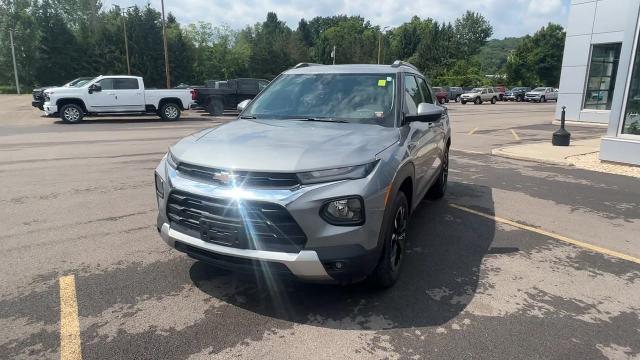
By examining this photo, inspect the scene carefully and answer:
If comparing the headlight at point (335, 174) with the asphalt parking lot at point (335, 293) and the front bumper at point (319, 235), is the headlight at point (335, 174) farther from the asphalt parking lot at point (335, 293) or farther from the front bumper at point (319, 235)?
the asphalt parking lot at point (335, 293)

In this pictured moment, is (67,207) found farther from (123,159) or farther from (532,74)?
(532,74)

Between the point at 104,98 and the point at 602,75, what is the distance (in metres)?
22.1

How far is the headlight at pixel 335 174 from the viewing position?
9.56ft

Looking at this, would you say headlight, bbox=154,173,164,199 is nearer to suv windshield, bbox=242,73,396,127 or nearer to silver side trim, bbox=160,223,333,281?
silver side trim, bbox=160,223,333,281

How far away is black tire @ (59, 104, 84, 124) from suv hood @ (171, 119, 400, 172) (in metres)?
16.3

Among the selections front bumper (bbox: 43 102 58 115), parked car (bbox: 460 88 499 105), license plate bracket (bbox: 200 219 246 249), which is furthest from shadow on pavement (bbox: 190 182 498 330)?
parked car (bbox: 460 88 499 105)

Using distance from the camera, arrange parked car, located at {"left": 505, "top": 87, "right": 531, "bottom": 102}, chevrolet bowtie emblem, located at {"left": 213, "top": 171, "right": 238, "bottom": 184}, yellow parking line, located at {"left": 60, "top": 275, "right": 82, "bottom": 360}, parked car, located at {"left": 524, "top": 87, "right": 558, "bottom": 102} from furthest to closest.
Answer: parked car, located at {"left": 505, "top": 87, "right": 531, "bottom": 102} < parked car, located at {"left": 524, "top": 87, "right": 558, "bottom": 102} < chevrolet bowtie emblem, located at {"left": 213, "top": 171, "right": 238, "bottom": 184} < yellow parking line, located at {"left": 60, "top": 275, "right": 82, "bottom": 360}

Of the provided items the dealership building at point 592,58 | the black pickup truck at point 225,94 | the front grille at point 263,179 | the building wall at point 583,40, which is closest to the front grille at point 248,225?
the front grille at point 263,179

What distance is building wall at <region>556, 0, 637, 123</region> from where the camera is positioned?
747 inches

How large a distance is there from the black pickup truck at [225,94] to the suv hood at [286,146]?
18.6 meters

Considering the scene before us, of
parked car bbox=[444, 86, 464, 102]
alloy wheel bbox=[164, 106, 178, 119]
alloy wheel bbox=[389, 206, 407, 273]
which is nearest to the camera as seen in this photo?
alloy wheel bbox=[389, 206, 407, 273]

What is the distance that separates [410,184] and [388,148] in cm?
69

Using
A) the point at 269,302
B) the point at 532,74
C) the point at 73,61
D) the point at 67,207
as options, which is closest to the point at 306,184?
the point at 269,302

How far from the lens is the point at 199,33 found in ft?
234
